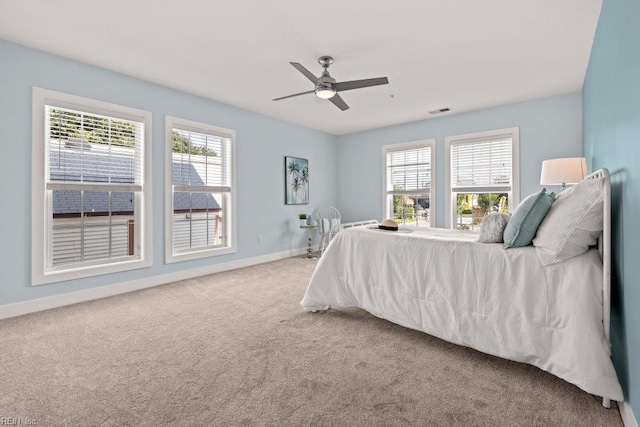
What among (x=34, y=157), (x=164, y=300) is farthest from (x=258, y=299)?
(x=34, y=157)

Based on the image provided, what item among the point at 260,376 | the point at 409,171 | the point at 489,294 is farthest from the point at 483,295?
A: the point at 409,171

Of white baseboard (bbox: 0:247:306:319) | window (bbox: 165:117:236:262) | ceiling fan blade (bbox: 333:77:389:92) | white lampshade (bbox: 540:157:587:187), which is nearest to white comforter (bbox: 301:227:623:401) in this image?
ceiling fan blade (bbox: 333:77:389:92)

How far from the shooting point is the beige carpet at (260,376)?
4.90 feet

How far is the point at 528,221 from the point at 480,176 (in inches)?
133

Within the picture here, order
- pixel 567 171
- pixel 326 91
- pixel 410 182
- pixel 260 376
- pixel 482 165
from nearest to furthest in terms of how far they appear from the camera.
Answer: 1. pixel 260 376
2. pixel 326 91
3. pixel 567 171
4. pixel 482 165
5. pixel 410 182

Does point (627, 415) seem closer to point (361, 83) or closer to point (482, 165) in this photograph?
point (361, 83)

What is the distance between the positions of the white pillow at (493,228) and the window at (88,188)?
358 cm

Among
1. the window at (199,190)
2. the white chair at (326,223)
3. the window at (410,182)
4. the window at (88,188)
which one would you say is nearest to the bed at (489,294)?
the window at (199,190)

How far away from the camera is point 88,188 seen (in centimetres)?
332

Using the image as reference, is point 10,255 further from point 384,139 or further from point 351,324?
point 384,139

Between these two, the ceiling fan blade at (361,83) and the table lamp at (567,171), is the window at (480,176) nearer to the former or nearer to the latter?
the table lamp at (567,171)

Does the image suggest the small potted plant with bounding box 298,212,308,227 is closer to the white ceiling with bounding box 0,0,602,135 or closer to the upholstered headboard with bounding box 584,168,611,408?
the white ceiling with bounding box 0,0,602,135

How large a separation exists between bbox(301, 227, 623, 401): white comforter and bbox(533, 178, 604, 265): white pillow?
64 millimetres

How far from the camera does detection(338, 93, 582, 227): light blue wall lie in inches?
166
